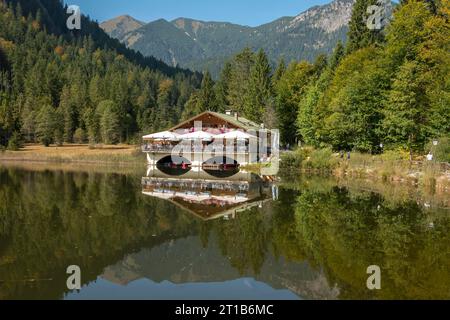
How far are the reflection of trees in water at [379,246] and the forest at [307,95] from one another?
1659cm

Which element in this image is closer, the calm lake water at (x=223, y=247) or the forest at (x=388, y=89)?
the calm lake water at (x=223, y=247)

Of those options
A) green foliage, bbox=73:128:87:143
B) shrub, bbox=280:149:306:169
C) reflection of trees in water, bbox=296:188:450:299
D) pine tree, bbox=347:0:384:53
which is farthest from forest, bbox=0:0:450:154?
reflection of trees in water, bbox=296:188:450:299

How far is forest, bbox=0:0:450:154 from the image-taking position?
3569 centimetres

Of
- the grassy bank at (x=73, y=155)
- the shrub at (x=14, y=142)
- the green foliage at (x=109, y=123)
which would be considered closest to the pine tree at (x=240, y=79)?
the grassy bank at (x=73, y=155)

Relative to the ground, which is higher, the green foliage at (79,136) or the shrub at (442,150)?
the shrub at (442,150)

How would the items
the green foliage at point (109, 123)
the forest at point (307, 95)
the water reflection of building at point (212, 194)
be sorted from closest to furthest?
the water reflection of building at point (212, 194) → the forest at point (307, 95) → the green foliage at point (109, 123)

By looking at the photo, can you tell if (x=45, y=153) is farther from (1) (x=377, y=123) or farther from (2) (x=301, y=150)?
(1) (x=377, y=123)

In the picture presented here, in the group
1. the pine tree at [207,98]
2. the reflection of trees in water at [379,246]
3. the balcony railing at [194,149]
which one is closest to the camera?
the reflection of trees in water at [379,246]

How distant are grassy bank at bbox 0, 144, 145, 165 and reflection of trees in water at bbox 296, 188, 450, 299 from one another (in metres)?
38.8

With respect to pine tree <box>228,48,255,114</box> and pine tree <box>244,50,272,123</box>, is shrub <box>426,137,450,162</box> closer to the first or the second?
pine tree <box>244,50,272,123</box>

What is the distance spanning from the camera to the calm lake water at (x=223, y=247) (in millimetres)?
9797

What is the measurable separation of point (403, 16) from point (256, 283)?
34459 mm

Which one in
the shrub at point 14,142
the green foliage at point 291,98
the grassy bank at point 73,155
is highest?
the green foliage at point 291,98

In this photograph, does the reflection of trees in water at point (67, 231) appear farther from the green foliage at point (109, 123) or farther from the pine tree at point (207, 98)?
the green foliage at point (109, 123)
